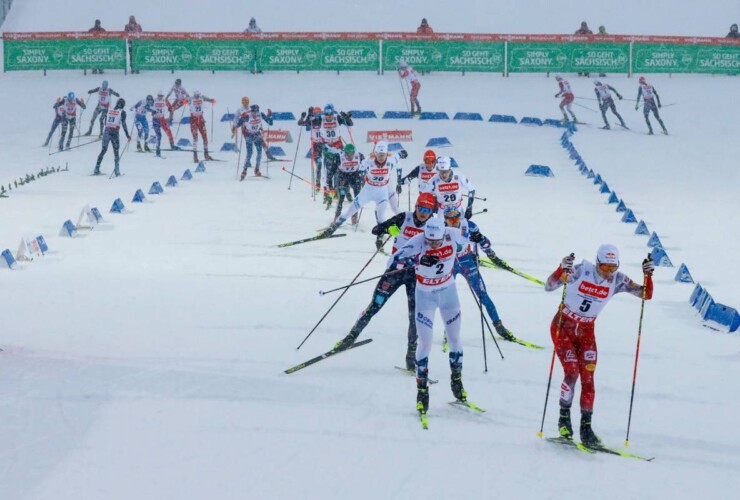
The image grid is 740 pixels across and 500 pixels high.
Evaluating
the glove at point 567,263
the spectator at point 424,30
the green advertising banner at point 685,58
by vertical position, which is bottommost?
the glove at point 567,263

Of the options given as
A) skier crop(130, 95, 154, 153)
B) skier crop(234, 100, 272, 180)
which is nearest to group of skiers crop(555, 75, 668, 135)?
skier crop(234, 100, 272, 180)

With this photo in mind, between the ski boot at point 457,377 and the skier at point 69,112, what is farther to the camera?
the skier at point 69,112

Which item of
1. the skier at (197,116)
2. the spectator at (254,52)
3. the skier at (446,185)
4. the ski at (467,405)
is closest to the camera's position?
the ski at (467,405)

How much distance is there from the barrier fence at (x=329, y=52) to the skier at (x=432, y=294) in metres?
29.8

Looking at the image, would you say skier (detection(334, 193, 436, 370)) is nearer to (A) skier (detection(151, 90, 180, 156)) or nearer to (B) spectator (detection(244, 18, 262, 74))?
(A) skier (detection(151, 90, 180, 156))

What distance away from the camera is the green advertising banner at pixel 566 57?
40219mm

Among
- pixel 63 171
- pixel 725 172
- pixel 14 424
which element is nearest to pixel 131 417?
pixel 14 424

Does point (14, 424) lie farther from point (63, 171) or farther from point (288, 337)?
point (63, 171)

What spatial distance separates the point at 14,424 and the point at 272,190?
15660 millimetres

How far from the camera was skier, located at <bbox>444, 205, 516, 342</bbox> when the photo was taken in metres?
12.1

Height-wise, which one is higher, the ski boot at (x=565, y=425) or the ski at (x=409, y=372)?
the ski boot at (x=565, y=425)

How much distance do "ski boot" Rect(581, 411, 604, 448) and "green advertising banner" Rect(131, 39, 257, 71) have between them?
32.1m

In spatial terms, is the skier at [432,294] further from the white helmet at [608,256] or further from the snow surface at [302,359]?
the white helmet at [608,256]

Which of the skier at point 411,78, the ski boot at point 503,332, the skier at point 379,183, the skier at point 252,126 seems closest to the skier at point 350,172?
the skier at point 379,183
